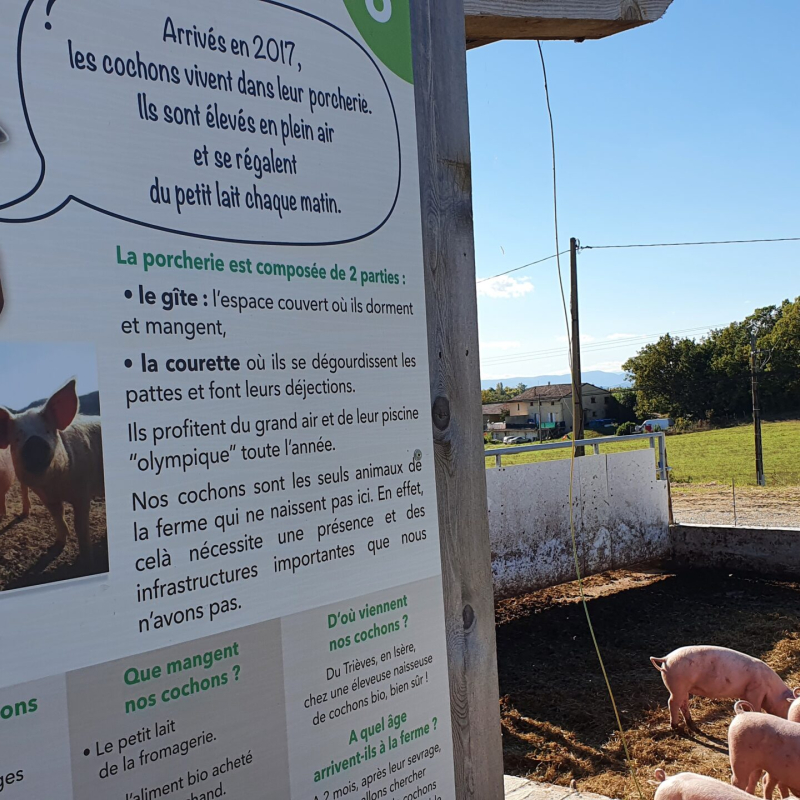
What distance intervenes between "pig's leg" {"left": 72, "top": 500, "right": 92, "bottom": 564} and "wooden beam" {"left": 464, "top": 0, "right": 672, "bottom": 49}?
1.56m

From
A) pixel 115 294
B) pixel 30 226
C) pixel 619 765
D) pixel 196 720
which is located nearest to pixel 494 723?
pixel 196 720

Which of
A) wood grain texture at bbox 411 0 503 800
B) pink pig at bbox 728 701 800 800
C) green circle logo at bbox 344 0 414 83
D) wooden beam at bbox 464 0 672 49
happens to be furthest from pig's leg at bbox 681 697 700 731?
green circle logo at bbox 344 0 414 83

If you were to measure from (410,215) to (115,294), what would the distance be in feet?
2.34

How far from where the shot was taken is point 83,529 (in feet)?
3.53

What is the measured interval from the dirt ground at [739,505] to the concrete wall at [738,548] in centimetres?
222

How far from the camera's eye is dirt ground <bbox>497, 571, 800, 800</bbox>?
13.2 ft

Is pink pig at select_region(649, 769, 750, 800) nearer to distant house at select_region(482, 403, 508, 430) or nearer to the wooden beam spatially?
the wooden beam

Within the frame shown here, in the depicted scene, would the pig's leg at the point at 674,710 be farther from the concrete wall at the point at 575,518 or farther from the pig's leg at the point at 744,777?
the concrete wall at the point at 575,518

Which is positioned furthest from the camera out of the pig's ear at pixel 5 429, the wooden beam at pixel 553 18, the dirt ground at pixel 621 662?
the dirt ground at pixel 621 662

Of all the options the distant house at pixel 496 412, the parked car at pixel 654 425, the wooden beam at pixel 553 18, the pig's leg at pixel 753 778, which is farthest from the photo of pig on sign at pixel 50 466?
the distant house at pixel 496 412

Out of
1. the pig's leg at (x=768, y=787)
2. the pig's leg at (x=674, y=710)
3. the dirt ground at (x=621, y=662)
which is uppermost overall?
the pig's leg at (x=768, y=787)

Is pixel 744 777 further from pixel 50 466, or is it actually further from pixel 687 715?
pixel 50 466

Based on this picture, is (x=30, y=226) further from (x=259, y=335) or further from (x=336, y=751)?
(x=336, y=751)

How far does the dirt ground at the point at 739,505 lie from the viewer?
496 inches
